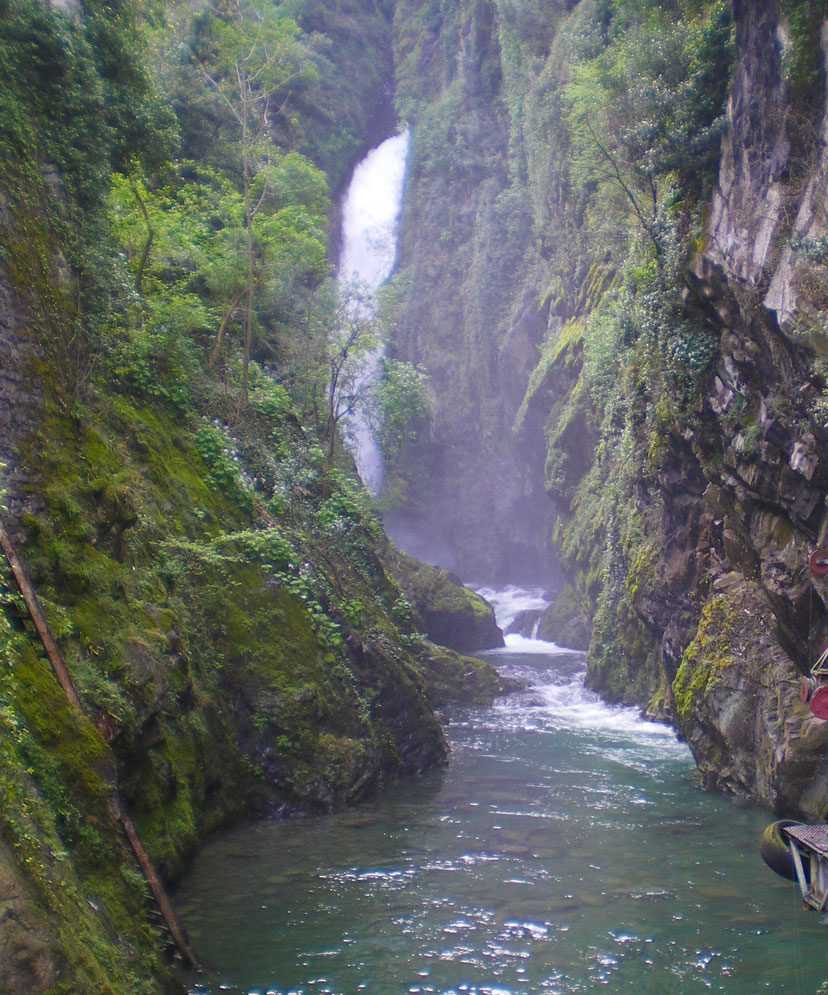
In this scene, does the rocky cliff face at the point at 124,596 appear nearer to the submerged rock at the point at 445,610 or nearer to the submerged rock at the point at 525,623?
the submerged rock at the point at 445,610

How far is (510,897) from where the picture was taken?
8.44m

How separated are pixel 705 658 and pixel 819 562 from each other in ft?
14.9

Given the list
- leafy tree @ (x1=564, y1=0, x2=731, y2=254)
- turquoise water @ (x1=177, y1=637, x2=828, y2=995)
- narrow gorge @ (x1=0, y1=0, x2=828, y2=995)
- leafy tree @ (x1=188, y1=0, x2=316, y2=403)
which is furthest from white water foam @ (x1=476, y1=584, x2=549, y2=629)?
leafy tree @ (x1=564, y1=0, x2=731, y2=254)

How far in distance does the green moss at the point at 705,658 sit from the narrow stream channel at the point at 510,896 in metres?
1.24

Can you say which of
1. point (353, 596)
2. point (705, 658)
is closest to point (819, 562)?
point (705, 658)

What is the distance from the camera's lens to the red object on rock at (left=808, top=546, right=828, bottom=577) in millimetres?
8336

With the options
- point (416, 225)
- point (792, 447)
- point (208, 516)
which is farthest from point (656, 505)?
point (416, 225)

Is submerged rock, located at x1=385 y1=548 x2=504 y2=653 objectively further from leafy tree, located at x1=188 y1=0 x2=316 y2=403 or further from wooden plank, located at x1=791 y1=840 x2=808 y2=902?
wooden plank, located at x1=791 y1=840 x2=808 y2=902

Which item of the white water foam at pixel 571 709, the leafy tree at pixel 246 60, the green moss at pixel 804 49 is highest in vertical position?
the leafy tree at pixel 246 60

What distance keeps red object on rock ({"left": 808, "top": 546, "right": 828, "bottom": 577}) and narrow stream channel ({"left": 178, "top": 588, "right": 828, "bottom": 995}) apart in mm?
3212

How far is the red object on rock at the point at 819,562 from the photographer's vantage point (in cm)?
834

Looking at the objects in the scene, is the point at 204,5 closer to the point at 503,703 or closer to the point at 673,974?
the point at 503,703

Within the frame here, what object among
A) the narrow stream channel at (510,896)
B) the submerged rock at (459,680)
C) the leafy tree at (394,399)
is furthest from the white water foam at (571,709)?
the leafy tree at (394,399)

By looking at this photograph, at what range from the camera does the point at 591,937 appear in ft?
24.7
